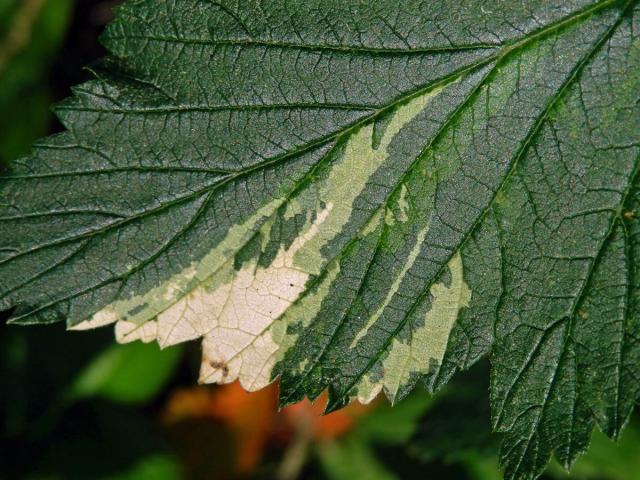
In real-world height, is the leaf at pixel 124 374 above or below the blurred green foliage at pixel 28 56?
below

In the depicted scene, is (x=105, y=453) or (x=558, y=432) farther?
(x=105, y=453)

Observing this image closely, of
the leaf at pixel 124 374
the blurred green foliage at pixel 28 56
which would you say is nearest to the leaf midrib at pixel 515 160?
the leaf at pixel 124 374

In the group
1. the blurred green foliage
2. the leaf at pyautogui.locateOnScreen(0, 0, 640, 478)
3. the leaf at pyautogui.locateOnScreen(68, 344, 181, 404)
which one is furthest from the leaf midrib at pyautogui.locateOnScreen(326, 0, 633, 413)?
the blurred green foliage

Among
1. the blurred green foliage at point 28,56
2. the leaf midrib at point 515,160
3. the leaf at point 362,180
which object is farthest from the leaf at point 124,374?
the leaf midrib at point 515,160

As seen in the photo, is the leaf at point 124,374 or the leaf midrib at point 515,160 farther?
the leaf at point 124,374

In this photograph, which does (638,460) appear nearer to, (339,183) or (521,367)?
(521,367)

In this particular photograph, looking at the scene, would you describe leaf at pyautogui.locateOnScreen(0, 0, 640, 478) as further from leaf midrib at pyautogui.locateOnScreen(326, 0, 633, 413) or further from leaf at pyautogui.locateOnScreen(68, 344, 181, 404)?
leaf at pyautogui.locateOnScreen(68, 344, 181, 404)

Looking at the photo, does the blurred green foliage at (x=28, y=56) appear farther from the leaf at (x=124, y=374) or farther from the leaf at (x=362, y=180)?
the leaf at (x=362, y=180)

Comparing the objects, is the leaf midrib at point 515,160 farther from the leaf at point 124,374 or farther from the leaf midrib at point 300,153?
the leaf at point 124,374

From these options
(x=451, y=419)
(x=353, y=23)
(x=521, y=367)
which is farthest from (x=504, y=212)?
(x=451, y=419)
